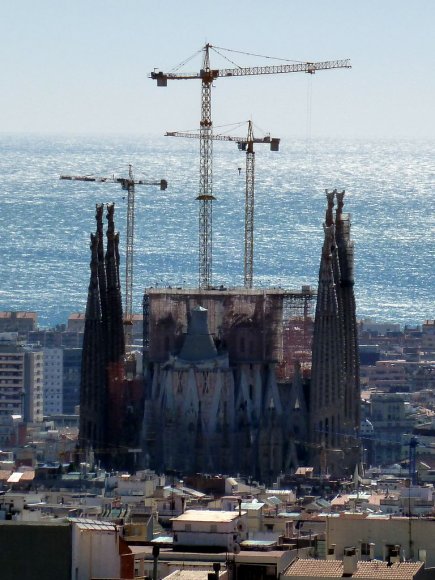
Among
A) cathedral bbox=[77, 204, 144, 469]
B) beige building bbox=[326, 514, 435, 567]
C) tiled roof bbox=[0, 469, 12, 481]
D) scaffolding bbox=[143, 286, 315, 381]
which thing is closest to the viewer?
beige building bbox=[326, 514, 435, 567]

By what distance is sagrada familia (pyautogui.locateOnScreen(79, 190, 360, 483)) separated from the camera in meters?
124

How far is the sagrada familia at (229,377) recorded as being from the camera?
12406 centimetres

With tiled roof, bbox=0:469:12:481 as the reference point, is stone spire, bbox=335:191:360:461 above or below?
above

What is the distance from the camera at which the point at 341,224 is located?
130m

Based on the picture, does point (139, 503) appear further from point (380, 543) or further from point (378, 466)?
point (378, 466)

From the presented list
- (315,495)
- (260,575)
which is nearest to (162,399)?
(315,495)

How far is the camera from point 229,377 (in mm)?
127125

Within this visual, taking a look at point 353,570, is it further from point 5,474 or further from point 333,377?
point 333,377

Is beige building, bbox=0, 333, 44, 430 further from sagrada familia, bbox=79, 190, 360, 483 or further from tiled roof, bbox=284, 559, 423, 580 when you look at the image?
tiled roof, bbox=284, 559, 423, 580

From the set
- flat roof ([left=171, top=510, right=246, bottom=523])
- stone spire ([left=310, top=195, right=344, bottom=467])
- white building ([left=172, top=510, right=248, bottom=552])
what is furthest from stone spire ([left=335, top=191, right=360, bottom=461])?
white building ([left=172, top=510, right=248, bottom=552])

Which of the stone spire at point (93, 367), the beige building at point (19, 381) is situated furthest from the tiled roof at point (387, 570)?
the beige building at point (19, 381)

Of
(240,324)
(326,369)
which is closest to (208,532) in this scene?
(326,369)

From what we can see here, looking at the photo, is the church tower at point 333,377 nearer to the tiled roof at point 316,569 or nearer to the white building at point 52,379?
the white building at point 52,379

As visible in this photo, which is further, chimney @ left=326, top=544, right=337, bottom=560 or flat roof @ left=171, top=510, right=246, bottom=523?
flat roof @ left=171, top=510, right=246, bottom=523
